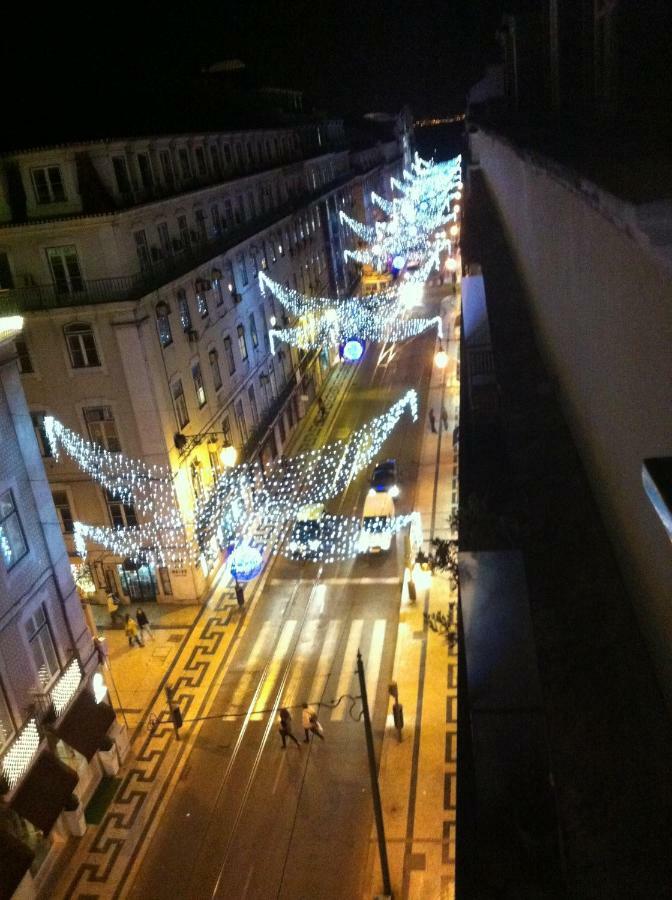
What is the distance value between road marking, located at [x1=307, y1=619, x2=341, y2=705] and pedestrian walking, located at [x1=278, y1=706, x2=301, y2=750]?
49.2 inches

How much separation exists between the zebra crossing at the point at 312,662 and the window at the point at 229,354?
11.0 metres

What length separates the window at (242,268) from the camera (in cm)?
3100

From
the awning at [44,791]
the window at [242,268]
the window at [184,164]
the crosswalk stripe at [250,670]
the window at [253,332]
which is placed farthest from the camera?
the window at [253,332]

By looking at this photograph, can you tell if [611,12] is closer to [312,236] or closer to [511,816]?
[511,816]

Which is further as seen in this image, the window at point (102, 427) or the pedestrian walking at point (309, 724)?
the window at point (102, 427)

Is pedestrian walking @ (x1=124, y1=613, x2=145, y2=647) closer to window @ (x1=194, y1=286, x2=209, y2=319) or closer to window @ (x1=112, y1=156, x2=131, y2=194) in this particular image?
window @ (x1=194, y1=286, x2=209, y2=319)

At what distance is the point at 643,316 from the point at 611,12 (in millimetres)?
3458

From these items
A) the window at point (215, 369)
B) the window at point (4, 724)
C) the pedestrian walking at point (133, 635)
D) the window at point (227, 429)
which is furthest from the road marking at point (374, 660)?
the window at point (215, 369)

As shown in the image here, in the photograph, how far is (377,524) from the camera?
84.5ft

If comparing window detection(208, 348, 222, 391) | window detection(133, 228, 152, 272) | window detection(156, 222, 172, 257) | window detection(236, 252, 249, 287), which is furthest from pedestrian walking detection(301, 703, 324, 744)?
window detection(236, 252, 249, 287)

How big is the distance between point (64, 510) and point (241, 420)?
27.4ft

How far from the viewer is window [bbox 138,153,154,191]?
22.9m

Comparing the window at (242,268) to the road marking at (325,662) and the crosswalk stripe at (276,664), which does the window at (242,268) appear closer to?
the crosswalk stripe at (276,664)

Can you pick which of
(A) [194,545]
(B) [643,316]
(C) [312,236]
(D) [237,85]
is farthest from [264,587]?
(D) [237,85]
